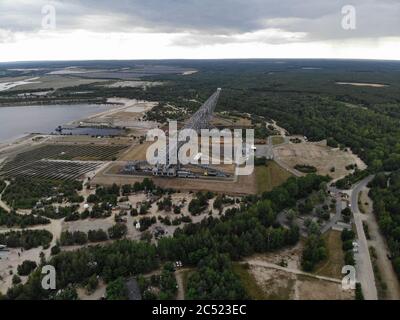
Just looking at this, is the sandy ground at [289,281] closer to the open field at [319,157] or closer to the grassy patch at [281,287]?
the grassy patch at [281,287]

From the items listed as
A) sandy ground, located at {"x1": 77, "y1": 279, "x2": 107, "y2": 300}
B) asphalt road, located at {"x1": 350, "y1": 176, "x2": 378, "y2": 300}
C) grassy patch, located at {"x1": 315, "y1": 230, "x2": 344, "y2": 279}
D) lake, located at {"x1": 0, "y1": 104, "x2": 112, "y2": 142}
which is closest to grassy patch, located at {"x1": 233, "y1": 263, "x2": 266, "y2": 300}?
grassy patch, located at {"x1": 315, "y1": 230, "x2": 344, "y2": 279}

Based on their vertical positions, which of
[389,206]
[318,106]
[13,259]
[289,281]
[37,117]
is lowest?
[289,281]

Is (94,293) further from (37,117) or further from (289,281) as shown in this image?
(37,117)

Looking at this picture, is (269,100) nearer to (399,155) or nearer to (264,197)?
(399,155)

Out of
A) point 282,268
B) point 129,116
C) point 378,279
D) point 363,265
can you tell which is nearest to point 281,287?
point 282,268

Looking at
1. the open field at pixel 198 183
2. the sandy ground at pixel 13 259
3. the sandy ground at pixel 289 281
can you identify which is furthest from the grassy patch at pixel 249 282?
the sandy ground at pixel 13 259

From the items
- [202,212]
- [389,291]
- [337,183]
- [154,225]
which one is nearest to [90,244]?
[154,225]

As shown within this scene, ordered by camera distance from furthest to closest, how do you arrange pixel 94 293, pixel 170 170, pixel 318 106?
pixel 318 106 < pixel 170 170 < pixel 94 293
